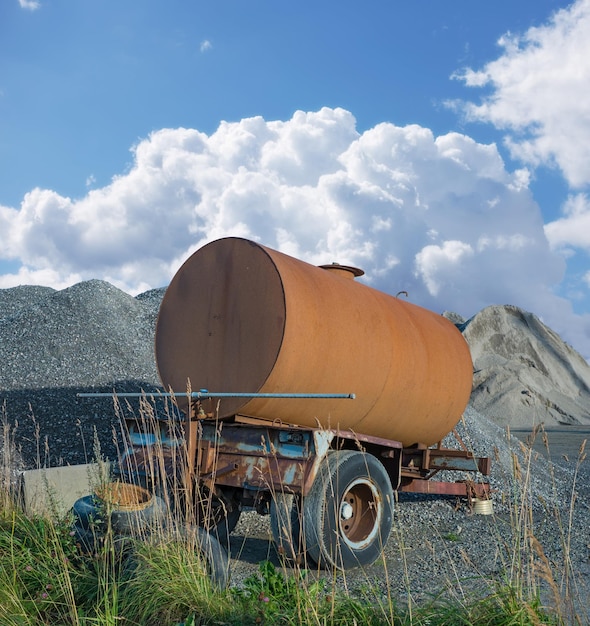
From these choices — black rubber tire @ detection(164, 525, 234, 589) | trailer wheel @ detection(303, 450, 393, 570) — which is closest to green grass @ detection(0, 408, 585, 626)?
black rubber tire @ detection(164, 525, 234, 589)

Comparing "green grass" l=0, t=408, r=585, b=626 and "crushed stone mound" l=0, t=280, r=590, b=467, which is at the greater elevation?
"crushed stone mound" l=0, t=280, r=590, b=467

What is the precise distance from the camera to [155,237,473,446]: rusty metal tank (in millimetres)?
6578

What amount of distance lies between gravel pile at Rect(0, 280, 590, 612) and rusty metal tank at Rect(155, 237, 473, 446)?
965 millimetres

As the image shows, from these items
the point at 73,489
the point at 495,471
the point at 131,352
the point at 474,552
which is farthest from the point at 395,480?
the point at 131,352

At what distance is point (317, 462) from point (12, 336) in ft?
38.5

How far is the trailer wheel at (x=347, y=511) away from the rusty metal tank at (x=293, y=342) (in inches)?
19.4

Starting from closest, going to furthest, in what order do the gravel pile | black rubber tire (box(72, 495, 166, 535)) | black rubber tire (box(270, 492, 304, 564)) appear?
black rubber tire (box(72, 495, 166, 535))
black rubber tire (box(270, 492, 304, 564))
the gravel pile

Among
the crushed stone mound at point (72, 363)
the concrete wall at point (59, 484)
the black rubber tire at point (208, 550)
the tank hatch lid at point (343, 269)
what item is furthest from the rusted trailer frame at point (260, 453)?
the tank hatch lid at point (343, 269)

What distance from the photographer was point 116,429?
36.0 feet

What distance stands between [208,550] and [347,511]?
5.97 feet

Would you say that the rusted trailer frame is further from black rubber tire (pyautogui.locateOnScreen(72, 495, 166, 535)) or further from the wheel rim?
black rubber tire (pyautogui.locateOnScreen(72, 495, 166, 535))

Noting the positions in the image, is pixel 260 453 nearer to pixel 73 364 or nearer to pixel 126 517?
pixel 126 517

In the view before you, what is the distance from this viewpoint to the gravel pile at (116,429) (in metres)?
6.82

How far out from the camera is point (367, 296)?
7.74 metres
